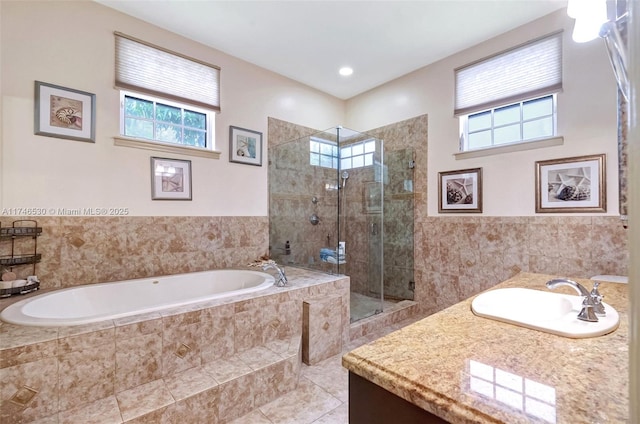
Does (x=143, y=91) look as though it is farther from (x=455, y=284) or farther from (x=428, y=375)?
(x=455, y=284)

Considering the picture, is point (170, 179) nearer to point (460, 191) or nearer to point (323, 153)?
point (323, 153)

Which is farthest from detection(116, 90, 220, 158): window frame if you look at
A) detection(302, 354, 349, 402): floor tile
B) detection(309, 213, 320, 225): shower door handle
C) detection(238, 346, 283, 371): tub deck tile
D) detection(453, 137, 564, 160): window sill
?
detection(453, 137, 564, 160): window sill

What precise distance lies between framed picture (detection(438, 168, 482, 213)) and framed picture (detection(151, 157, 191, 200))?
2.63m

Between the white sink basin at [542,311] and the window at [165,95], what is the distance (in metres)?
2.70

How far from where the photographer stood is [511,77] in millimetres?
2662

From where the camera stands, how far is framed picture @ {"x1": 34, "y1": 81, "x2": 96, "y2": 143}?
209 centimetres

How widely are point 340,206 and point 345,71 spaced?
5.24 ft

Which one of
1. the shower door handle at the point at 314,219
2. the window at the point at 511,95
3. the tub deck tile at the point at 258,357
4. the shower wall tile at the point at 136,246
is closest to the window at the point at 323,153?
the shower door handle at the point at 314,219

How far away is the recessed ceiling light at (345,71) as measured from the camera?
10.9ft

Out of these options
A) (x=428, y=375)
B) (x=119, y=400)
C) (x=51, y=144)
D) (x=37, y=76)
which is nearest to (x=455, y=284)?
(x=428, y=375)

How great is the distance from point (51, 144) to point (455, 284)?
376 centimetres

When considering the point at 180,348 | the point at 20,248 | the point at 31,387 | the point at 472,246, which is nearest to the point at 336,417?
the point at 180,348

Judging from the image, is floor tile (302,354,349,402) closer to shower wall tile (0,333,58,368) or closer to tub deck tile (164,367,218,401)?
tub deck tile (164,367,218,401)

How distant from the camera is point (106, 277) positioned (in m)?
2.35
